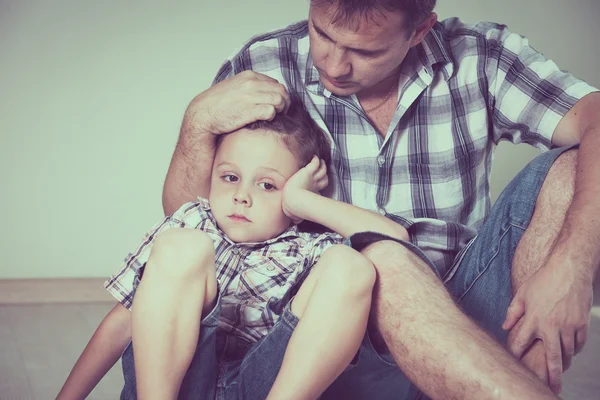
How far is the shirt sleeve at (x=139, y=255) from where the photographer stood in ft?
4.80

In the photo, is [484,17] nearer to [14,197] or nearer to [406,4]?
[406,4]

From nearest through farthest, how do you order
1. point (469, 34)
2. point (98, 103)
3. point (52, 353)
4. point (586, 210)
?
point (586, 210), point (469, 34), point (52, 353), point (98, 103)

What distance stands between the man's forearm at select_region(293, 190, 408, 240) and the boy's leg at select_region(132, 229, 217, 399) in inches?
12.7

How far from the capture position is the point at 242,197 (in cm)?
151

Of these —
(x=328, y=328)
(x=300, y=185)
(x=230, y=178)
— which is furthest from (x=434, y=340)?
(x=230, y=178)

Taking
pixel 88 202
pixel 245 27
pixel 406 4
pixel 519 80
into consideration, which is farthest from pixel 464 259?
pixel 88 202

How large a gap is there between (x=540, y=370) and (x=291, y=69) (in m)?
0.89

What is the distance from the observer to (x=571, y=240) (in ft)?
4.26

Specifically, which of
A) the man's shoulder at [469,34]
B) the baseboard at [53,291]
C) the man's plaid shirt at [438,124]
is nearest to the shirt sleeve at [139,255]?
the man's plaid shirt at [438,124]

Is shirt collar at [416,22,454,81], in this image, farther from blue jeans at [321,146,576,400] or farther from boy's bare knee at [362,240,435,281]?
boy's bare knee at [362,240,435,281]

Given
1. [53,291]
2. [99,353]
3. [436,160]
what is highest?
[436,160]

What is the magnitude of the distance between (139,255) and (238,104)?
1.22 ft

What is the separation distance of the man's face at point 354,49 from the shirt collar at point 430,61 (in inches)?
3.0

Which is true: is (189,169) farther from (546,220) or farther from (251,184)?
(546,220)
